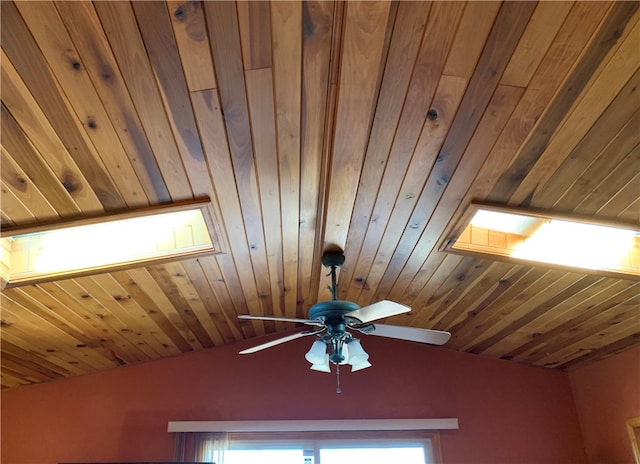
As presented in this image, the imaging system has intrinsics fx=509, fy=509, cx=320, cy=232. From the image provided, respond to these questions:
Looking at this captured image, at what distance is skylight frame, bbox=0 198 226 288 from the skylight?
1.18 metres

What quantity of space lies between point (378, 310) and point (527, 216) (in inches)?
30.2

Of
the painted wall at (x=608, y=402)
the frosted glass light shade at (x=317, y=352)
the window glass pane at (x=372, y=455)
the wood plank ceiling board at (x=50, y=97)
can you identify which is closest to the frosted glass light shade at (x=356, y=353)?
the frosted glass light shade at (x=317, y=352)

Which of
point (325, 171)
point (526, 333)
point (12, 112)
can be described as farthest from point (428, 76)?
point (526, 333)

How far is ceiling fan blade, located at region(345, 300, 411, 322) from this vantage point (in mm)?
2200

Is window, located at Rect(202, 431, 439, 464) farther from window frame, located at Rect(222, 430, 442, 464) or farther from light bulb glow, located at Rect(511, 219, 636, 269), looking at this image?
light bulb glow, located at Rect(511, 219, 636, 269)

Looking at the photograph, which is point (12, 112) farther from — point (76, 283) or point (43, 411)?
point (43, 411)

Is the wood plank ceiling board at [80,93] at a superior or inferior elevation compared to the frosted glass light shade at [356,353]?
superior

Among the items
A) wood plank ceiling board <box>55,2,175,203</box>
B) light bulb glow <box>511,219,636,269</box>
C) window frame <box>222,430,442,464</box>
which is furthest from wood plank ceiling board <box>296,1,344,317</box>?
window frame <box>222,430,442,464</box>

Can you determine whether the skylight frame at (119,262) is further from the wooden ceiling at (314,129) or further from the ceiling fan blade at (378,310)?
the ceiling fan blade at (378,310)

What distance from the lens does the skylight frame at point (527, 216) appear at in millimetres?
2170

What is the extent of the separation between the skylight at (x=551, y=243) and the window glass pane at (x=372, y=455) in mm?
2086

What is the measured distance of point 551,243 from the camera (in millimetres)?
2562

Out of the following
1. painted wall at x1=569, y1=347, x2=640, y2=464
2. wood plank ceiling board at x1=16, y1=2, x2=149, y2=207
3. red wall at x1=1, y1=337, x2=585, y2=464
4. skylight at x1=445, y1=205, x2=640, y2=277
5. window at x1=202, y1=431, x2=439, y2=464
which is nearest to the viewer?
wood plank ceiling board at x1=16, y1=2, x2=149, y2=207

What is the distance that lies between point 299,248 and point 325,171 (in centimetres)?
78
